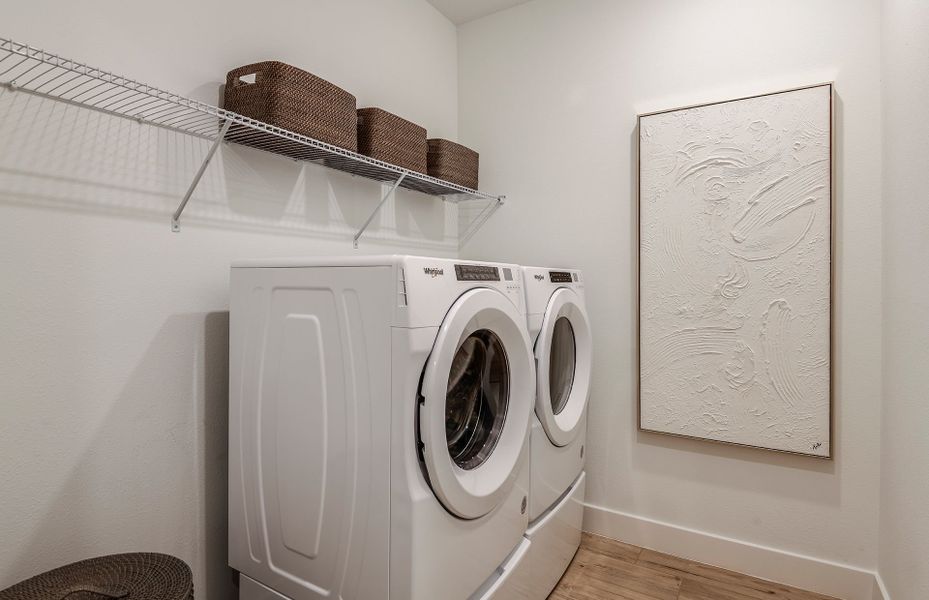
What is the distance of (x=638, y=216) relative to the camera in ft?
7.37

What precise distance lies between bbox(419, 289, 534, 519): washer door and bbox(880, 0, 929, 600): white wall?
3.48 feet

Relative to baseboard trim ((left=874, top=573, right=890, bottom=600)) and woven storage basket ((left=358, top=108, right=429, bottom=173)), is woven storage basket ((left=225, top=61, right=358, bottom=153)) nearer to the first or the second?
woven storage basket ((left=358, top=108, right=429, bottom=173))

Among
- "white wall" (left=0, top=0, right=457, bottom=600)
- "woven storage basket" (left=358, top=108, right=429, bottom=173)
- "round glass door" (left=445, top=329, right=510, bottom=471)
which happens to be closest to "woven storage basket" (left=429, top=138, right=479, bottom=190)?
"woven storage basket" (left=358, top=108, right=429, bottom=173)

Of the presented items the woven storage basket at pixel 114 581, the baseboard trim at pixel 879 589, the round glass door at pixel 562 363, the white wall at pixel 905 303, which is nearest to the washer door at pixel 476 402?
the round glass door at pixel 562 363

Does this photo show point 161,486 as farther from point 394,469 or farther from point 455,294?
point 455,294

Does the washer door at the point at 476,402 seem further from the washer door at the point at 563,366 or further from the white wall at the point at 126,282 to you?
the white wall at the point at 126,282

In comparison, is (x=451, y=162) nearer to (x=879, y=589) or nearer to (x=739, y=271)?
(x=739, y=271)

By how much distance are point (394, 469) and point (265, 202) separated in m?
1.09

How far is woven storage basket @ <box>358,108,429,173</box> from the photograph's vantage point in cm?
189

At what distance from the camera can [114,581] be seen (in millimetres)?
1085

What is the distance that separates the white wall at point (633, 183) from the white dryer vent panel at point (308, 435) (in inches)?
59.2

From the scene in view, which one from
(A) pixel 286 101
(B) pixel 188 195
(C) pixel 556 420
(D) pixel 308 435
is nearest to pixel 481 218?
(C) pixel 556 420

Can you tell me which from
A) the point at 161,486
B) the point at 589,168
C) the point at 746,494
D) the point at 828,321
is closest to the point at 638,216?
the point at 589,168

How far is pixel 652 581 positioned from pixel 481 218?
191 centimetres
